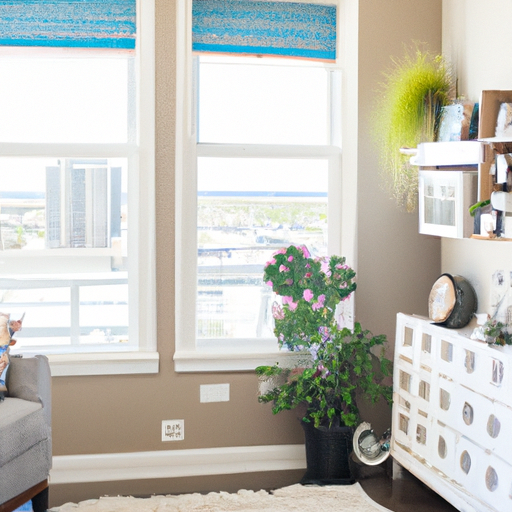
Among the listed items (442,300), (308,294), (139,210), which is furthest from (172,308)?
(442,300)

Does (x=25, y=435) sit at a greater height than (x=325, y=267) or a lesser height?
lesser

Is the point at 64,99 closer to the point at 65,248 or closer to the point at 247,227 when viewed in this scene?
the point at 65,248

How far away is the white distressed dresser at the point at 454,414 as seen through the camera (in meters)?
2.15

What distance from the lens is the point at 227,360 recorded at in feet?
10.3

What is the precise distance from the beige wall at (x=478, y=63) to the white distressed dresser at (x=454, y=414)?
1.03 ft

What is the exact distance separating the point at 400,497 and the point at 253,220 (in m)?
1.42

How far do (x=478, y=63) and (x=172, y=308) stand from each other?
1.73 metres

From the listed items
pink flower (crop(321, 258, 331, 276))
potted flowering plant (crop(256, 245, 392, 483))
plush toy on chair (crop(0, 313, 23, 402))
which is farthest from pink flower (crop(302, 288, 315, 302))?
plush toy on chair (crop(0, 313, 23, 402))

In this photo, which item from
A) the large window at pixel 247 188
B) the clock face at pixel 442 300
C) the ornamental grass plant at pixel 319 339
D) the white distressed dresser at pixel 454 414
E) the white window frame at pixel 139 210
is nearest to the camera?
the white distressed dresser at pixel 454 414

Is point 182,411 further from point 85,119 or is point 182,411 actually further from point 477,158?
point 477,158

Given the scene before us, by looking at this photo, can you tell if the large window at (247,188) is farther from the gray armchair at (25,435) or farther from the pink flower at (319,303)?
the gray armchair at (25,435)

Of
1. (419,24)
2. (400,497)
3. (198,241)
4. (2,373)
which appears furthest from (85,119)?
(400,497)

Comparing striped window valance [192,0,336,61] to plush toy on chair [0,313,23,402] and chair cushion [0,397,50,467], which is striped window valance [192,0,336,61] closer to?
plush toy on chair [0,313,23,402]

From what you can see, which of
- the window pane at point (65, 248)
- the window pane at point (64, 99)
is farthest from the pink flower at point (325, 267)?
the window pane at point (64, 99)
